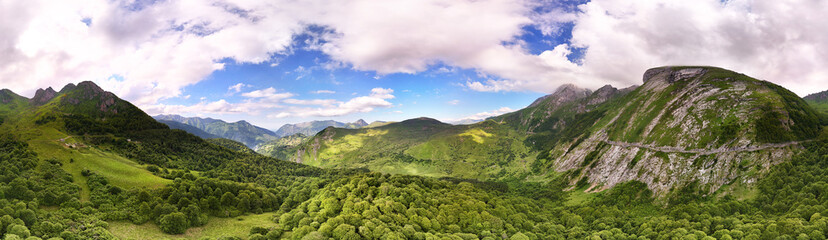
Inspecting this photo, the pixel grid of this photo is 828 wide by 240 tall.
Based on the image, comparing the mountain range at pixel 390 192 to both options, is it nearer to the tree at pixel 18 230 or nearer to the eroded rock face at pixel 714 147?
the tree at pixel 18 230

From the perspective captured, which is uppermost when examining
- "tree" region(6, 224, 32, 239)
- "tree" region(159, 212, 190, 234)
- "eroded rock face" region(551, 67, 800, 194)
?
"eroded rock face" region(551, 67, 800, 194)

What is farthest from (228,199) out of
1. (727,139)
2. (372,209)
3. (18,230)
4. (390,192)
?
(727,139)

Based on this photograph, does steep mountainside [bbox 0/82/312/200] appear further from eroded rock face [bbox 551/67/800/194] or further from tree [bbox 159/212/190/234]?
eroded rock face [bbox 551/67/800/194]

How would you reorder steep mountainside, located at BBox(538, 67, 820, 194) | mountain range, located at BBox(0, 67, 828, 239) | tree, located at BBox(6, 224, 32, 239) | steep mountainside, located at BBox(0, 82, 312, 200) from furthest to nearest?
steep mountainside, located at BBox(538, 67, 820, 194) → steep mountainside, located at BBox(0, 82, 312, 200) → mountain range, located at BBox(0, 67, 828, 239) → tree, located at BBox(6, 224, 32, 239)

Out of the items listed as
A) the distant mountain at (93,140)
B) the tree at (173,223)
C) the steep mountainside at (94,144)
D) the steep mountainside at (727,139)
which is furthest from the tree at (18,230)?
the steep mountainside at (727,139)

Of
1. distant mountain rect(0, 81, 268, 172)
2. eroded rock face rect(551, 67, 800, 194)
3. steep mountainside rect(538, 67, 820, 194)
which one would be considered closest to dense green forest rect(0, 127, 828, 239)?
steep mountainside rect(538, 67, 820, 194)

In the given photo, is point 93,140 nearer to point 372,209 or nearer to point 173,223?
point 173,223

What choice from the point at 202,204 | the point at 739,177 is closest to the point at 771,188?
the point at 739,177

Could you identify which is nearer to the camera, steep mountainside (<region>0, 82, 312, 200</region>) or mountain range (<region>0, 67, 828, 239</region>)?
mountain range (<region>0, 67, 828, 239</region>)
